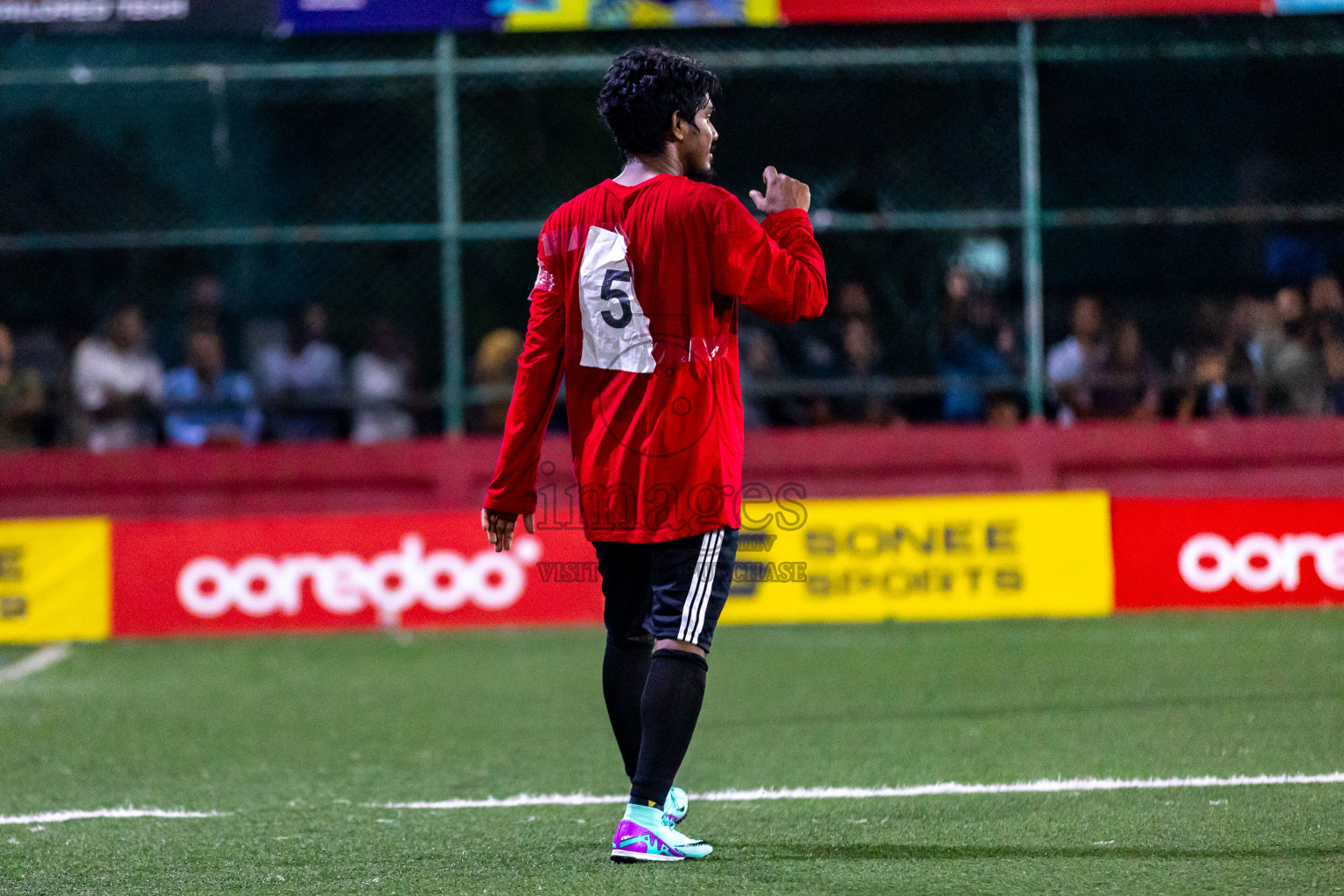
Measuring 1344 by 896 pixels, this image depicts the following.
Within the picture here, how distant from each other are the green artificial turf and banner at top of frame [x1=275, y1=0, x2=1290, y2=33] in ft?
13.3

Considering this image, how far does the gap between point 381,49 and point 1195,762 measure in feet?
33.1

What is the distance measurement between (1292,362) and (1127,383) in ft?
3.82

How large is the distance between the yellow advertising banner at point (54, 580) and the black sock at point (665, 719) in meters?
6.56

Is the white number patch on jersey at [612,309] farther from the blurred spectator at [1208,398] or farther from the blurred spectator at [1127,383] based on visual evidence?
the blurred spectator at [1208,398]

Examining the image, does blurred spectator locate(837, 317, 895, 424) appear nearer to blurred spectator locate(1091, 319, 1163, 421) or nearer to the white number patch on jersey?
blurred spectator locate(1091, 319, 1163, 421)

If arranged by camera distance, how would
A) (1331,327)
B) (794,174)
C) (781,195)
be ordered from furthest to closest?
(794,174)
(1331,327)
(781,195)

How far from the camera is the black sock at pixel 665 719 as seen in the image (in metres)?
4.35

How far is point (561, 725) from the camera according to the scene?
23.3 feet

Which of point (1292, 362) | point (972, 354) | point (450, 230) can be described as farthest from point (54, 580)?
point (1292, 362)

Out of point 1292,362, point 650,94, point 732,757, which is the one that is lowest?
point 732,757

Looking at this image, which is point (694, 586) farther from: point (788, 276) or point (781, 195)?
point (781, 195)

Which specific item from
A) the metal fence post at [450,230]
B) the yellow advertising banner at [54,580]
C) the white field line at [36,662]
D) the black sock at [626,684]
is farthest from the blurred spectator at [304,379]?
the black sock at [626,684]

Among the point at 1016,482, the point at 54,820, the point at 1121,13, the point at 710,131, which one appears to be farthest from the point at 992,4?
the point at 54,820

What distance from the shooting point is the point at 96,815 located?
5.32m
